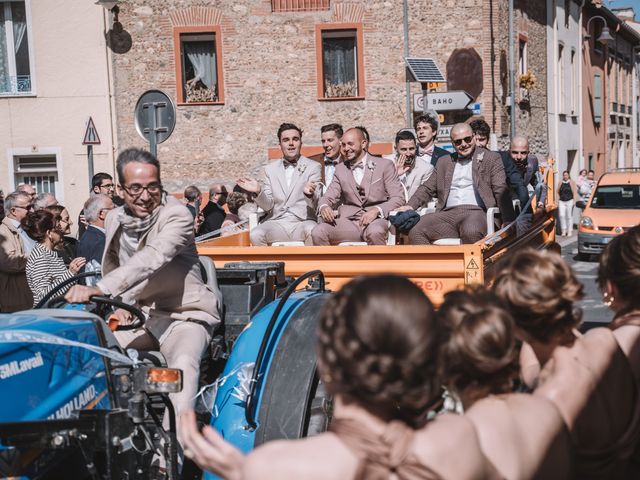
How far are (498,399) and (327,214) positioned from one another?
16.5 ft

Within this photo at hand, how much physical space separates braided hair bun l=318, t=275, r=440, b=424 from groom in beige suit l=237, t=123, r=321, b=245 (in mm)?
5732

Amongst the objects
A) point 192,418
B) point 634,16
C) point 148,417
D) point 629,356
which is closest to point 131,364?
point 148,417

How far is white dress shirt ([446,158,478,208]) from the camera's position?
754 cm

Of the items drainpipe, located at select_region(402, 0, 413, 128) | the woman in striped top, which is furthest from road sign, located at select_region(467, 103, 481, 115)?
the woman in striped top

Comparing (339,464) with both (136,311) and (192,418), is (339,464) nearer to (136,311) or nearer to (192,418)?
(192,418)

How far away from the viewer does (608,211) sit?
Result: 56.7ft

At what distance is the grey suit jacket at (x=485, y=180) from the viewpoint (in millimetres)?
7508

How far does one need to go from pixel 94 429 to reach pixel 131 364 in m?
0.45

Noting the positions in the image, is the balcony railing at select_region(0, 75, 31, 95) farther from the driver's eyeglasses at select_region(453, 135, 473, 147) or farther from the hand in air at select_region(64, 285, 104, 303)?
the hand in air at select_region(64, 285, 104, 303)

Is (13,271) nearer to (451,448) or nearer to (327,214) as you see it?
(327,214)

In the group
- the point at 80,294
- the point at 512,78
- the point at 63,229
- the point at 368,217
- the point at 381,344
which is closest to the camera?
the point at 381,344

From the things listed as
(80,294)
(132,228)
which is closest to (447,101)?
(132,228)

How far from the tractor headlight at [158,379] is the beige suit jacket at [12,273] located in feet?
12.8

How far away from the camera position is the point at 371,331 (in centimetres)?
A: 181
